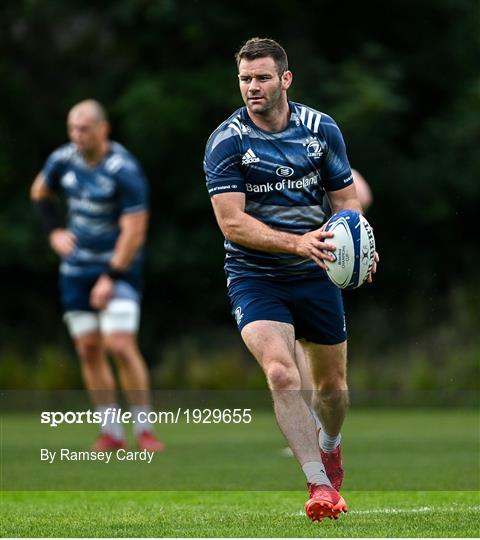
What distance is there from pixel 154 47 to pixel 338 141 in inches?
599

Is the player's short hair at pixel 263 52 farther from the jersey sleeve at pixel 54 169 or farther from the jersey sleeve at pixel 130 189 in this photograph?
the jersey sleeve at pixel 54 169

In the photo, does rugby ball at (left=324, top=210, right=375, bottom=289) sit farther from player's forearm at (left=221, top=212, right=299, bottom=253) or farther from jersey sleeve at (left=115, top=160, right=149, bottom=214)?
jersey sleeve at (left=115, top=160, right=149, bottom=214)

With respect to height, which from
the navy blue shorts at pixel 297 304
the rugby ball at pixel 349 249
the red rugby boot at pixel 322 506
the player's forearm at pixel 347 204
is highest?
the player's forearm at pixel 347 204

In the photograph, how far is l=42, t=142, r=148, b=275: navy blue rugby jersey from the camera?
1100 cm

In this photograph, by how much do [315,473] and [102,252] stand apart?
5544mm

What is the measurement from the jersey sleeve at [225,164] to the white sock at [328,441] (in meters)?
1.43

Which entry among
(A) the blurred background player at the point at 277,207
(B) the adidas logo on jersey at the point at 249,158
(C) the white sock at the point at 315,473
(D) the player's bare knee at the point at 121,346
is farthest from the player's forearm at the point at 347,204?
(D) the player's bare knee at the point at 121,346

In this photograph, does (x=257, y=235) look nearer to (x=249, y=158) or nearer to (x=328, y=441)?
(x=249, y=158)

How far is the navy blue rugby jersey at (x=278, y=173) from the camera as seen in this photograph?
6547 mm

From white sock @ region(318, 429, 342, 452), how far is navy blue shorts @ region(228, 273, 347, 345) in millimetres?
621

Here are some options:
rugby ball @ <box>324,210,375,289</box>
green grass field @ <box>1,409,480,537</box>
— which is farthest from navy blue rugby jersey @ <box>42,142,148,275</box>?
rugby ball @ <box>324,210,375,289</box>

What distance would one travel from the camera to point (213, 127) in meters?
20.9

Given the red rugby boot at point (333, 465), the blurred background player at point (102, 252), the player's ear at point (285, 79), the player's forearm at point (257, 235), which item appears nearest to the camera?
the player's forearm at point (257, 235)

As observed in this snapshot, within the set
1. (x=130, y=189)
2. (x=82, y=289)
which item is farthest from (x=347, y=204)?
(x=82, y=289)
